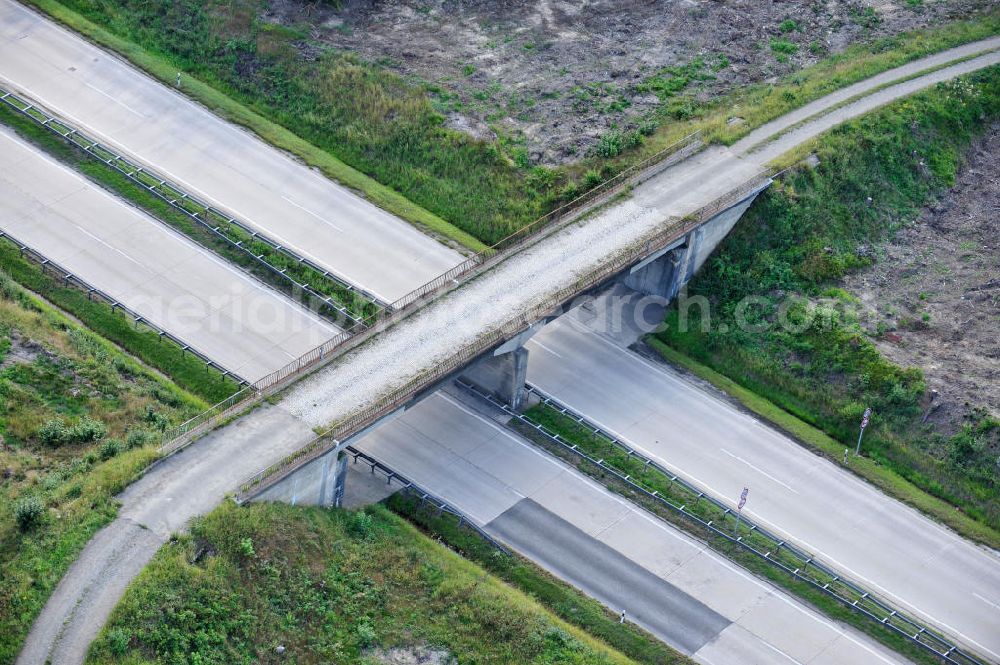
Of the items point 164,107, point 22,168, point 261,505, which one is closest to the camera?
point 261,505

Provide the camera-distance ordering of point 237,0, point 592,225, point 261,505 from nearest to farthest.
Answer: point 261,505 → point 592,225 → point 237,0

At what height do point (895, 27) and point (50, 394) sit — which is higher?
point (895, 27)

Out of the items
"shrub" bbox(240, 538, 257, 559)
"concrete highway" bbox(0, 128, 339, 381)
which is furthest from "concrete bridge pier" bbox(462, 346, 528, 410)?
"shrub" bbox(240, 538, 257, 559)

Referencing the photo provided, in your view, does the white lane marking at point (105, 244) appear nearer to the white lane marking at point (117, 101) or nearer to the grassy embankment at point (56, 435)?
the grassy embankment at point (56, 435)

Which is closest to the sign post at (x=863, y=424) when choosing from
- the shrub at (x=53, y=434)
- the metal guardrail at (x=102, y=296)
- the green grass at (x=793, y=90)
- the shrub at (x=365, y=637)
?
the green grass at (x=793, y=90)

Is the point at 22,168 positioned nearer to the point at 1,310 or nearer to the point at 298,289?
the point at 1,310

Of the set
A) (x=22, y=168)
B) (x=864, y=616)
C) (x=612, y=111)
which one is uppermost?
(x=612, y=111)

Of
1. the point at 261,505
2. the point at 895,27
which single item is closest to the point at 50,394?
the point at 261,505

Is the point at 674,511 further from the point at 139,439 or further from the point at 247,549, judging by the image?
the point at 139,439
